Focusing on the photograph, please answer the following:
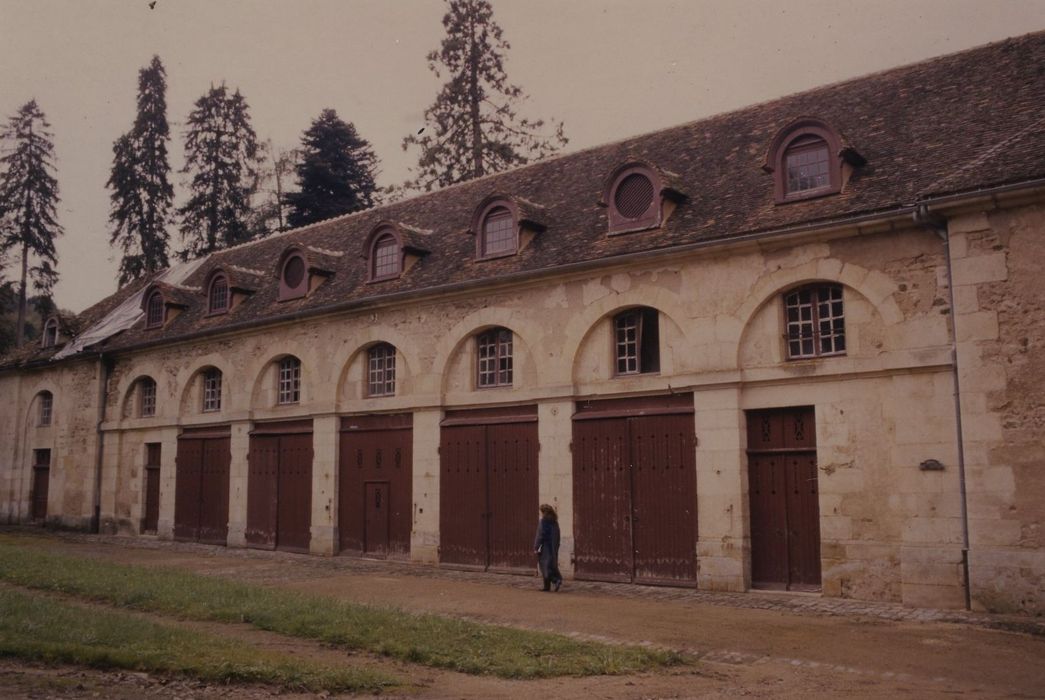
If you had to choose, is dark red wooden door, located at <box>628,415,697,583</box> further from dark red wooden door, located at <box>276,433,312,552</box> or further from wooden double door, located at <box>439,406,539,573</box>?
dark red wooden door, located at <box>276,433,312,552</box>

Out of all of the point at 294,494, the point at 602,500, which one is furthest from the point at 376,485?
the point at 602,500

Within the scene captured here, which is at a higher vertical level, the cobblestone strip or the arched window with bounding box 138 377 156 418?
the arched window with bounding box 138 377 156 418

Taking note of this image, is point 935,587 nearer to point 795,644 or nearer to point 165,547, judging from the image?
point 795,644

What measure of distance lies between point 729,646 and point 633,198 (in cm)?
911

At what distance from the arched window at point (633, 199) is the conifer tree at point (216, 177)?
89.9ft

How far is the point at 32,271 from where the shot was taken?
40281 mm

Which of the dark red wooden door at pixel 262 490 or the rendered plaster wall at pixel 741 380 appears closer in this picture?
the rendered plaster wall at pixel 741 380

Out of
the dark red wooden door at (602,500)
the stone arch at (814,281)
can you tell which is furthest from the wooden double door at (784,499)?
the dark red wooden door at (602,500)

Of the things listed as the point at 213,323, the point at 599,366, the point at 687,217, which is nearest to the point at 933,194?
the point at 687,217

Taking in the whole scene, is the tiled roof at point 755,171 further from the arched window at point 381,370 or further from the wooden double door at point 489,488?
the wooden double door at point 489,488

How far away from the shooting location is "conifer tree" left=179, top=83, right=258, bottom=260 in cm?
4053

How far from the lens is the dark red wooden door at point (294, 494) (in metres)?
21.0

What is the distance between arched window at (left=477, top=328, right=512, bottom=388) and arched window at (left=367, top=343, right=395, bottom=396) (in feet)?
8.44

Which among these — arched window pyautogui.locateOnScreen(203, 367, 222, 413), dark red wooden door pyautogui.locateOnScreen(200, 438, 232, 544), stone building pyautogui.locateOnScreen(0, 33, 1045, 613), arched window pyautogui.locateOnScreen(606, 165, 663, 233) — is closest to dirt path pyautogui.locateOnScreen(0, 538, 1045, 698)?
stone building pyautogui.locateOnScreen(0, 33, 1045, 613)
